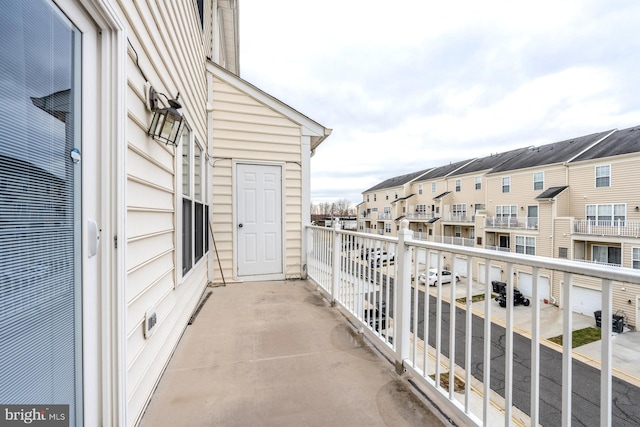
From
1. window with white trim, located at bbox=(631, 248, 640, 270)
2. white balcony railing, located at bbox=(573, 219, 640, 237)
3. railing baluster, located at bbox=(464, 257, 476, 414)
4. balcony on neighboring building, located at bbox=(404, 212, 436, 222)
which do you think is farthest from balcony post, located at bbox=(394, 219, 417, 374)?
balcony on neighboring building, located at bbox=(404, 212, 436, 222)

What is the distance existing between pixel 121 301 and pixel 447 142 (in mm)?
27521

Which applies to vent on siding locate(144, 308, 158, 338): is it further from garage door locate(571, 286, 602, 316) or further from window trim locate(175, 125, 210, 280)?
garage door locate(571, 286, 602, 316)

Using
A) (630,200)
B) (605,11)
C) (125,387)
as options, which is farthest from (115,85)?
(630,200)

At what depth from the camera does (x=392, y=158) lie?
31.5m

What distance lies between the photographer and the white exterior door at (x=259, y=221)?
4.27m

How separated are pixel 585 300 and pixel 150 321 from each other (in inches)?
87.4

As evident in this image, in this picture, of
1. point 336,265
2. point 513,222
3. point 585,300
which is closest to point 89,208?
point 585,300

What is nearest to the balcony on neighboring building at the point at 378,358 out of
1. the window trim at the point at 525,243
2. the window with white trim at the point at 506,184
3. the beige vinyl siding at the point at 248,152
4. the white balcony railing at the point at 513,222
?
the beige vinyl siding at the point at 248,152

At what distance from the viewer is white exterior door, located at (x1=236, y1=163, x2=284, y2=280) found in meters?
4.27

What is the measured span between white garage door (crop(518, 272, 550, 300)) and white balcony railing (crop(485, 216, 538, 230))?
54.0 feet

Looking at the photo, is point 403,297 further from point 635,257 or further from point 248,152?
point 635,257

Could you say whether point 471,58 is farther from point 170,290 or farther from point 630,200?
point 630,200

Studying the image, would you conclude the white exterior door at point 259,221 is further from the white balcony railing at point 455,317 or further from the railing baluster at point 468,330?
the railing baluster at point 468,330

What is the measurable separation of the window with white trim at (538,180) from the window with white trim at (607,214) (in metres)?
2.25
